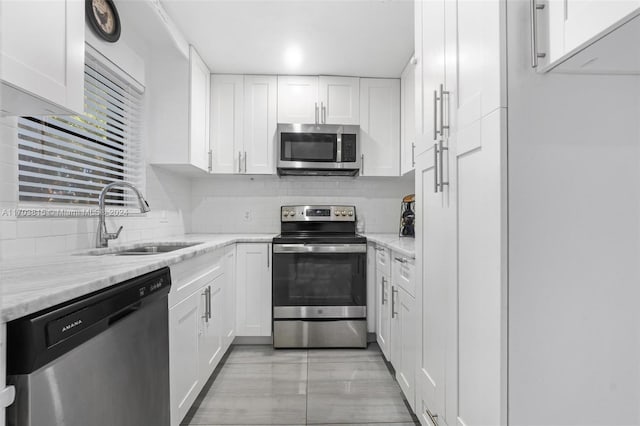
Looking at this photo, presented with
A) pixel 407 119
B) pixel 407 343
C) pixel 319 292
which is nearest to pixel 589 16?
pixel 407 343

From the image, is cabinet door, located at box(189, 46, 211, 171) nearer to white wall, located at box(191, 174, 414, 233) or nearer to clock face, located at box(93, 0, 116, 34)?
white wall, located at box(191, 174, 414, 233)

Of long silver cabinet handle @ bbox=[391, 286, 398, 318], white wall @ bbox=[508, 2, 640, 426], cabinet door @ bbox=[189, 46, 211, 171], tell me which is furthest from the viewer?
cabinet door @ bbox=[189, 46, 211, 171]

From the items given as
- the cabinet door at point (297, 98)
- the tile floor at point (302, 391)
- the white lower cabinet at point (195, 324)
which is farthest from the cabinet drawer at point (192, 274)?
the cabinet door at point (297, 98)

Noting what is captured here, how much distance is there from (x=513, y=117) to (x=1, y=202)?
1799 mm

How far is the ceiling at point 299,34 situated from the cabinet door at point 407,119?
0.39ft

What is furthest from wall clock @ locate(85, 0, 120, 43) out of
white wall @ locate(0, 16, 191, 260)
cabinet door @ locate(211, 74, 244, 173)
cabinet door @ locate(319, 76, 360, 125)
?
cabinet door @ locate(319, 76, 360, 125)

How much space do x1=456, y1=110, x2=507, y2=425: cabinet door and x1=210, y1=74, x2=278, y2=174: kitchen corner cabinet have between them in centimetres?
221

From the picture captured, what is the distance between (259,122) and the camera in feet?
10.1

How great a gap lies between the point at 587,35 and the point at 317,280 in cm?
229

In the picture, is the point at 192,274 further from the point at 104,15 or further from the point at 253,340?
the point at 104,15

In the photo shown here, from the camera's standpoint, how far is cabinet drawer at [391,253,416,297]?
5.62 feet

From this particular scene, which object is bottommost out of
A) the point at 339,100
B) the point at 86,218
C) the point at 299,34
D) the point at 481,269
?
the point at 481,269

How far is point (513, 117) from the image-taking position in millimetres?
886

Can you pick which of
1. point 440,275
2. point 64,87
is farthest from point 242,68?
point 440,275
